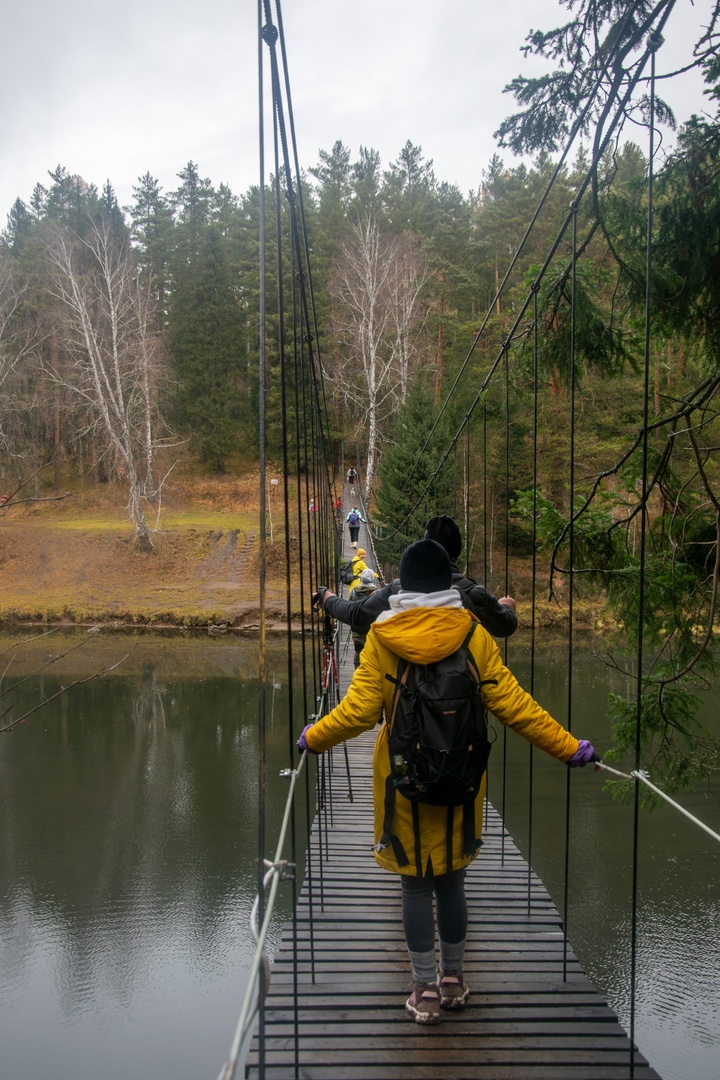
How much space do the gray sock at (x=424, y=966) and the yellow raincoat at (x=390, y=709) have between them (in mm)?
187

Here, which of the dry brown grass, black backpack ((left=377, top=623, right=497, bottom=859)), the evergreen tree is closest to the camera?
black backpack ((left=377, top=623, right=497, bottom=859))

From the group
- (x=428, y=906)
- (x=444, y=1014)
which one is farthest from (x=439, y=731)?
(x=444, y=1014)

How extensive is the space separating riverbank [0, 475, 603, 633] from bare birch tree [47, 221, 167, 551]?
763 mm

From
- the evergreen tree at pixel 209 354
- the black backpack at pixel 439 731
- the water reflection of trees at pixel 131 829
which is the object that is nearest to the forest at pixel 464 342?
the evergreen tree at pixel 209 354

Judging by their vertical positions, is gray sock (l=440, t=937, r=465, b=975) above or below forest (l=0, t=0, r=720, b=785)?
below

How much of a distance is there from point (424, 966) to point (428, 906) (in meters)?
0.13

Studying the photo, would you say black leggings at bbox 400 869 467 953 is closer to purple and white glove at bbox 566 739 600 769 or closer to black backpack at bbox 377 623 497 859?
black backpack at bbox 377 623 497 859

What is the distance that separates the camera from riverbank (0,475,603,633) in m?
12.9

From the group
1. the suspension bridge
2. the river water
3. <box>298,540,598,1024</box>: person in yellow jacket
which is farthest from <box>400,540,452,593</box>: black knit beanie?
the river water

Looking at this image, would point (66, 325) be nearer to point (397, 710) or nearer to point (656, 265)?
point (656, 265)

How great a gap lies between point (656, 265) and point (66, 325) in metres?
13.9

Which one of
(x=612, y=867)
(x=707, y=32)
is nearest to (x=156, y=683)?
(x=612, y=867)

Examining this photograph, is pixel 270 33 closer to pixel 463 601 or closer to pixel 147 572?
pixel 463 601

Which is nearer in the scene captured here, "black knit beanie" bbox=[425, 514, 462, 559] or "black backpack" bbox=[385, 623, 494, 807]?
"black backpack" bbox=[385, 623, 494, 807]
